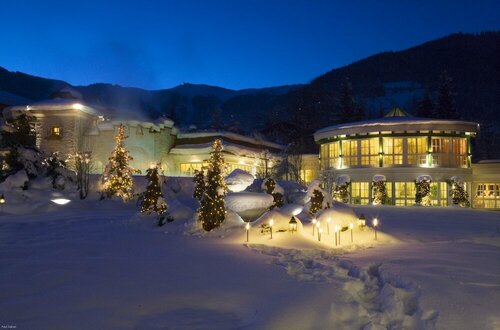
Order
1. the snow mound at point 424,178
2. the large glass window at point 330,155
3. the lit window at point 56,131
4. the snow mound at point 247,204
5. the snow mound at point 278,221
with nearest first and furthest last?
the snow mound at point 278,221 → the snow mound at point 247,204 → the snow mound at point 424,178 → the large glass window at point 330,155 → the lit window at point 56,131

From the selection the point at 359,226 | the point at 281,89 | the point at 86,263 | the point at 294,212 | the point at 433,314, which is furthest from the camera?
the point at 281,89

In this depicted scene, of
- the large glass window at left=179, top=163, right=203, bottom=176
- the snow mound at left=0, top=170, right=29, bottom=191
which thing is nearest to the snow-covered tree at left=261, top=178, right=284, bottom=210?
the snow mound at left=0, top=170, right=29, bottom=191

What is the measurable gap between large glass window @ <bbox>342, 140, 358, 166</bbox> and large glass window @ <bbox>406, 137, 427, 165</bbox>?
334 cm

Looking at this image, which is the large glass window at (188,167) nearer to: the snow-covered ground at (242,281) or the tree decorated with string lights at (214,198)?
the tree decorated with string lights at (214,198)

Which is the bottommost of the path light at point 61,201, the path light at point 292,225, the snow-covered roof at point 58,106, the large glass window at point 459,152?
the path light at point 292,225

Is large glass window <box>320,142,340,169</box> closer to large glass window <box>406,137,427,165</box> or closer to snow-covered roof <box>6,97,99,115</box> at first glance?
large glass window <box>406,137,427,165</box>

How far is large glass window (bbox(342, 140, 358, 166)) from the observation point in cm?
2853

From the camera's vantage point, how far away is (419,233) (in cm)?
1434

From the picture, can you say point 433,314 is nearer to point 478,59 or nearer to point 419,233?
point 419,233

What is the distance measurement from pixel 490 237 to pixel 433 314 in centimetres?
1010

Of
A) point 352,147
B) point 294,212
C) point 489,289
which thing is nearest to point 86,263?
point 489,289

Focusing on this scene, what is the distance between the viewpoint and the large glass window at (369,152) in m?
27.7

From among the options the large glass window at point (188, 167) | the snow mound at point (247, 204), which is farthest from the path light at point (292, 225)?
the large glass window at point (188, 167)

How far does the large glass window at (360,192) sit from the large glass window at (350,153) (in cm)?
143
